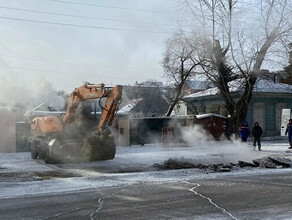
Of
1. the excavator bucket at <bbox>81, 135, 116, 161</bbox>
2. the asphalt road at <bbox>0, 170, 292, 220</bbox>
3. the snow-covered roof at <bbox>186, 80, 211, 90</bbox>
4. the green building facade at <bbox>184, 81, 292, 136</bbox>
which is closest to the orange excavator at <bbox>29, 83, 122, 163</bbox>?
the excavator bucket at <bbox>81, 135, 116, 161</bbox>

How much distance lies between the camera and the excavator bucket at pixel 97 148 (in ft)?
52.6

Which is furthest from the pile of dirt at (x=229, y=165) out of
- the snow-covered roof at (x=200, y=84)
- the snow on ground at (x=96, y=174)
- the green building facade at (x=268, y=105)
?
the green building facade at (x=268, y=105)

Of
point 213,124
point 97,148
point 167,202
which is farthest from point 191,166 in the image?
point 213,124

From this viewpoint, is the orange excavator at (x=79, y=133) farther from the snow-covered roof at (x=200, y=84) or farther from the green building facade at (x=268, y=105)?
the green building facade at (x=268, y=105)

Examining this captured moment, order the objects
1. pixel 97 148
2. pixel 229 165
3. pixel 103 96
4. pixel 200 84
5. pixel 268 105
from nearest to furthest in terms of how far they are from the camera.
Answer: pixel 229 165
pixel 103 96
pixel 97 148
pixel 268 105
pixel 200 84

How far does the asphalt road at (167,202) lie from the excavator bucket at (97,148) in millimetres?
6196

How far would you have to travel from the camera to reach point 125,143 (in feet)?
83.1

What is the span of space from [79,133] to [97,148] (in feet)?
4.31

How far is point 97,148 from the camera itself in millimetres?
16172

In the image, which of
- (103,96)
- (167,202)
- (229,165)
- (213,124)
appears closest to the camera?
(167,202)

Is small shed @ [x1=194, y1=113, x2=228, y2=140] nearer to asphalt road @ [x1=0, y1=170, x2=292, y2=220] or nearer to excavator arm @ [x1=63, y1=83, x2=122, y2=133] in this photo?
excavator arm @ [x1=63, y1=83, x2=122, y2=133]

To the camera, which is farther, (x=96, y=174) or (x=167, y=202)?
(x=96, y=174)

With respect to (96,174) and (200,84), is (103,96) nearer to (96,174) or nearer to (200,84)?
(96,174)

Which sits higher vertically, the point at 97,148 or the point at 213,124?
the point at 213,124
